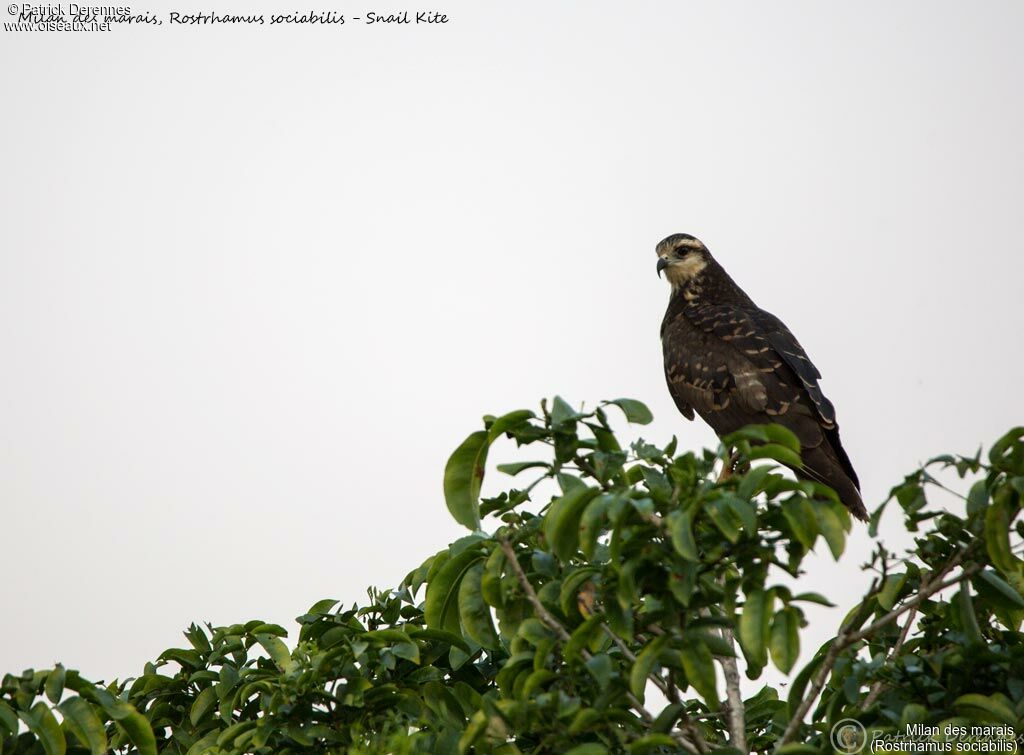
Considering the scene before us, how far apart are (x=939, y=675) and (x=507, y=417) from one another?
1.51 m

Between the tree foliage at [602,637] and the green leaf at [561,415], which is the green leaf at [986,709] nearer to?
the tree foliage at [602,637]

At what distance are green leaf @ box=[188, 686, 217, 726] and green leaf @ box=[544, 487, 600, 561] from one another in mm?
1893

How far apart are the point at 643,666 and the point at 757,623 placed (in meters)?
0.33

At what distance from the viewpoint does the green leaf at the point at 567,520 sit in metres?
3.17

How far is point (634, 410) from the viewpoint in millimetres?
3492

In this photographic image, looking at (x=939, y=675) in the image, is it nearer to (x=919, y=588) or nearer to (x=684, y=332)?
(x=919, y=588)

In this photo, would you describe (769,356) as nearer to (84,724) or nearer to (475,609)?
(475,609)

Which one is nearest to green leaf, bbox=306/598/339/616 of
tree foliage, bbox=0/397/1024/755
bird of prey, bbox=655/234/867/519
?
tree foliage, bbox=0/397/1024/755

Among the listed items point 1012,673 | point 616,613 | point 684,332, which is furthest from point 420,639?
point 684,332

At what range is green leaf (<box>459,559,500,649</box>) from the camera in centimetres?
377

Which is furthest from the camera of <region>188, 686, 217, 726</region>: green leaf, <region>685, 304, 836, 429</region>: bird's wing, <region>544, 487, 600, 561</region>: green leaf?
<region>685, 304, 836, 429</region>: bird's wing

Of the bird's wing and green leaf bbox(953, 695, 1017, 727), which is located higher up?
the bird's wing

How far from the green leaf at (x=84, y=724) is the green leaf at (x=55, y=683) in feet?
0.31

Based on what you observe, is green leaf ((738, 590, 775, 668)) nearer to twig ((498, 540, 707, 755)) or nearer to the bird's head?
twig ((498, 540, 707, 755))
